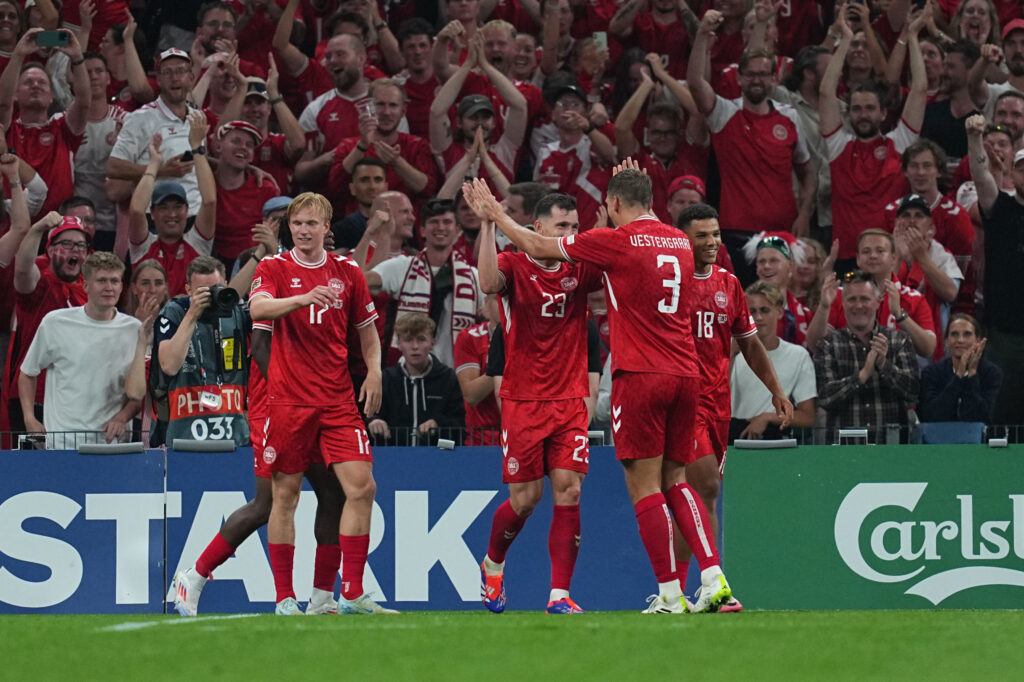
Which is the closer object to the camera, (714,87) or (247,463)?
(247,463)

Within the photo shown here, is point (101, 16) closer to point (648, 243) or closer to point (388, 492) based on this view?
point (388, 492)

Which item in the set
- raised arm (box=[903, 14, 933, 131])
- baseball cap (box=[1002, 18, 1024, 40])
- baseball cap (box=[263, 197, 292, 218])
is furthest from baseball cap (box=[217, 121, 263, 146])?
baseball cap (box=[1002, 18, 1024, 40])

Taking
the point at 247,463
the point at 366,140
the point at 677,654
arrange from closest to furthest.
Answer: the point at 677,654
the point at 247,463
the point at 366,140

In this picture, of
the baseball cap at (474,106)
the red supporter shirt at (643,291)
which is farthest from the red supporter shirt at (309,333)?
the baseball cap at (474,106)

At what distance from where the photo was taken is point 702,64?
14.8 m

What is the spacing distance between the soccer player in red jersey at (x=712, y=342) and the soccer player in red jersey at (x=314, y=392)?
2048mm

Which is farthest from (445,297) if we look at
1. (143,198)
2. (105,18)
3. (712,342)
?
(105,18)

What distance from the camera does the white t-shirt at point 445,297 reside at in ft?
42.7

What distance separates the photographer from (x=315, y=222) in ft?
29.9

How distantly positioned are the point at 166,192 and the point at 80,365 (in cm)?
237

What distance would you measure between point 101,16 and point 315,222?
333 inches

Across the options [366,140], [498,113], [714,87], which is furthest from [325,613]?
[714,87]

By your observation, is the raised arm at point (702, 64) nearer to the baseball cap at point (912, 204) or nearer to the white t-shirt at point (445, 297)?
the baseball cap at point (912, 204)

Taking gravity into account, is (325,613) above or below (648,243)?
below
